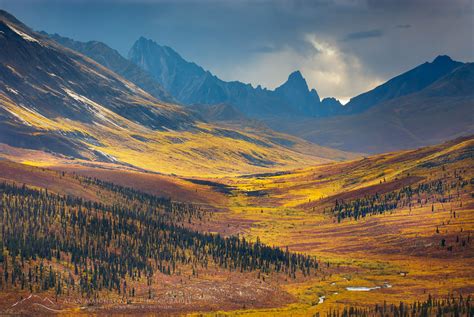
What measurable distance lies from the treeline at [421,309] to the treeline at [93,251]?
47.6 metres

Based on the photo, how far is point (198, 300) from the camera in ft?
438

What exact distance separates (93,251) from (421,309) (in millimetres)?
98504

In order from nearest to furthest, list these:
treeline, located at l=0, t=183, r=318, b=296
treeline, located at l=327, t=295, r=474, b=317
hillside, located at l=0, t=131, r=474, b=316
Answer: treeline, located at l=327, t=295, r=474, b=317, hillside, located at l=0, t=131, r=474, b=316, treeline, located at l=0, t=183, r=318, b=296

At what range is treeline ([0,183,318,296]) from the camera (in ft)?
437

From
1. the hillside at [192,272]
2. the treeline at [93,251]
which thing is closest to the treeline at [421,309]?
the hillside at [192,272]

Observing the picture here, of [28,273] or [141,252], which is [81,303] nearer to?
[28,273]

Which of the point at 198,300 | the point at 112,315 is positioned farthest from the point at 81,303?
the point at 198,300

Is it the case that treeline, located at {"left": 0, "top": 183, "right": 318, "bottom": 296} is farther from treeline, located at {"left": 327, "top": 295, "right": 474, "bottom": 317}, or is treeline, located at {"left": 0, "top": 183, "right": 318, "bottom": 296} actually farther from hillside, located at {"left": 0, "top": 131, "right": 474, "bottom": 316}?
treeline, located at {"left": 327, "top": 295, "right": 474, "bottom": 317}

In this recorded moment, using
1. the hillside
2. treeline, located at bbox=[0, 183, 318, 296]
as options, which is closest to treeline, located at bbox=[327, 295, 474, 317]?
the hillside

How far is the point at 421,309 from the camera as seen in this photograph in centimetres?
11669

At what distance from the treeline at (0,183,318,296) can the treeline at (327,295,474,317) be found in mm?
47560

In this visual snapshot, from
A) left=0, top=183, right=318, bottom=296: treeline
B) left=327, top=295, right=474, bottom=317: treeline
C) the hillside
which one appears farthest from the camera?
left=0, top=183, right=318, bottom=296: treeline

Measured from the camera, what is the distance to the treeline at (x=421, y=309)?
110875mm

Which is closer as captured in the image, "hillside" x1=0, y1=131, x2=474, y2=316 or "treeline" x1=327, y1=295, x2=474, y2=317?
"treeline" x1=327, y1=295, x2=474, y2=317
